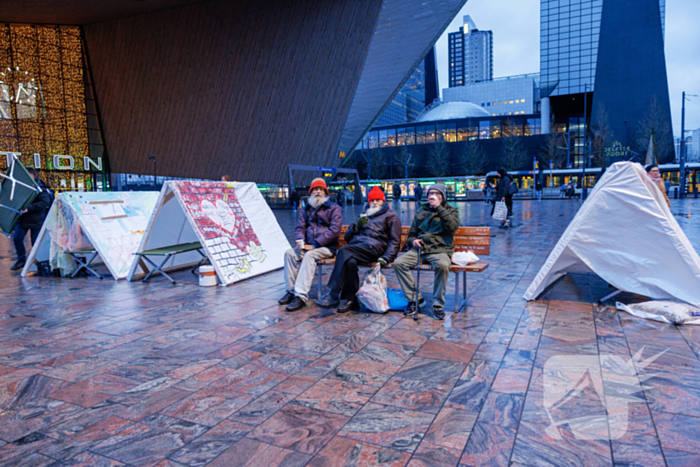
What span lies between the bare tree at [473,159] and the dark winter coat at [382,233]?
64.6 meters

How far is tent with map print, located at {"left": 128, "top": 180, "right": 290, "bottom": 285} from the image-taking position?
742 centimetres

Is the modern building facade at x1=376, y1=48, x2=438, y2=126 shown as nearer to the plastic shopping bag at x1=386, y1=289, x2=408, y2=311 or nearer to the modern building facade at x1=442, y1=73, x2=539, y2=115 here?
the modern building facade at x1=442, y1=73, x2=539, y2=115

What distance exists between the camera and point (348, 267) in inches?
221

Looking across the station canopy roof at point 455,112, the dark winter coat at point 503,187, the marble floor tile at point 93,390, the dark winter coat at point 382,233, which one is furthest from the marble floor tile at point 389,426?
the station canopy roof at point 455,112

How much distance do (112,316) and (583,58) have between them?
94557 mm

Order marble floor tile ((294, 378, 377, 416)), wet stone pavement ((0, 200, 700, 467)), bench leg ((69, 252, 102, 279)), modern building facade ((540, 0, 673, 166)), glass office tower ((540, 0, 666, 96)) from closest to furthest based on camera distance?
wet stone pavement ((0, 200, 700, 467)), marble floor tile ((294, 378, 377, 416)), bench leg ((69, 252, 102, 279)), modern building facade ((540, 0, 673, 166)), glass office tower ((540, 0, 666, 96))

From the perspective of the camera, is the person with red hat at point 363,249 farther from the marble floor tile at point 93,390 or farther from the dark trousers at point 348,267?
the marble floor tile at point 93,390

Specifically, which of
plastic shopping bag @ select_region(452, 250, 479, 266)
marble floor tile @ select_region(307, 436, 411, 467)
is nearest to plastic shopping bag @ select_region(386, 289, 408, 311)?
plastic shopping bag @ select_region(452, 250, 479, 266)

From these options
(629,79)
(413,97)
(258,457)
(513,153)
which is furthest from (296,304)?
(413,97)

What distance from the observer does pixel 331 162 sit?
2978cm

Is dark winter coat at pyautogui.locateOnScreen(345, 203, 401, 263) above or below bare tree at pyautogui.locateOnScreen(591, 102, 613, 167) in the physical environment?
below

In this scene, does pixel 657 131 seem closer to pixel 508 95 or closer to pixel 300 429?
pixel 508 95

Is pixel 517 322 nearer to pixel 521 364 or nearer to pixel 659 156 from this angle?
pixel 521 364

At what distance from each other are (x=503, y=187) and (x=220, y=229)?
10.0 m
